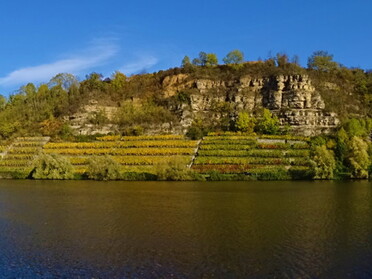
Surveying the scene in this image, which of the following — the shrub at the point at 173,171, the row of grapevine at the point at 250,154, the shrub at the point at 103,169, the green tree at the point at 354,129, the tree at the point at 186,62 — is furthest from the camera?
the tree at the point at 186,62

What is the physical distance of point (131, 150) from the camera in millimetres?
87750

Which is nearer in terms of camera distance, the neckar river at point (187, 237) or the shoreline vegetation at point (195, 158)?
the neckar river at point (187, 237)

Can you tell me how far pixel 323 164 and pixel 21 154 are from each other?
211 ft

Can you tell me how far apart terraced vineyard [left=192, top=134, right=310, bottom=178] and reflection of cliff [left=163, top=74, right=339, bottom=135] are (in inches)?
505

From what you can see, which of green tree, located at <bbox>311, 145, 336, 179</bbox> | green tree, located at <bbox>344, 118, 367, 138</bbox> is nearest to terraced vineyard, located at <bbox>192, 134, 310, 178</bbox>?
green tree, located at <bbox>311, 145, 336, 179</bbox>

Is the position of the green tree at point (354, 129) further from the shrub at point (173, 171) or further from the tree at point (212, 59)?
the tree at point (212, 59)

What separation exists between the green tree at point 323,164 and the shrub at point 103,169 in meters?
35.3

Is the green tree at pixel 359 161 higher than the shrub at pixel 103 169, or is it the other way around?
the green tree at pixel 359 161

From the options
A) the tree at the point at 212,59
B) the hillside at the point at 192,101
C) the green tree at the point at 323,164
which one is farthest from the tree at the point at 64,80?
the green tree at the point at 323,164

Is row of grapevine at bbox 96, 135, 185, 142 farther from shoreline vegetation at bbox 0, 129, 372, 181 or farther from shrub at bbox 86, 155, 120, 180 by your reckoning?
shrub at bbox 86, 155, 120, 180

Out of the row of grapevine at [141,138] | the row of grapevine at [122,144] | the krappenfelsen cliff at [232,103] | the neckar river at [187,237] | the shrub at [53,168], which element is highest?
the krappenfelsen cliff at [232,103]

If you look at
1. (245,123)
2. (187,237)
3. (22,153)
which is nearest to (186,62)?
(245,123)

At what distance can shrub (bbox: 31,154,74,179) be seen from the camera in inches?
2872

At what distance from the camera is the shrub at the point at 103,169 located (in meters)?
71.8
